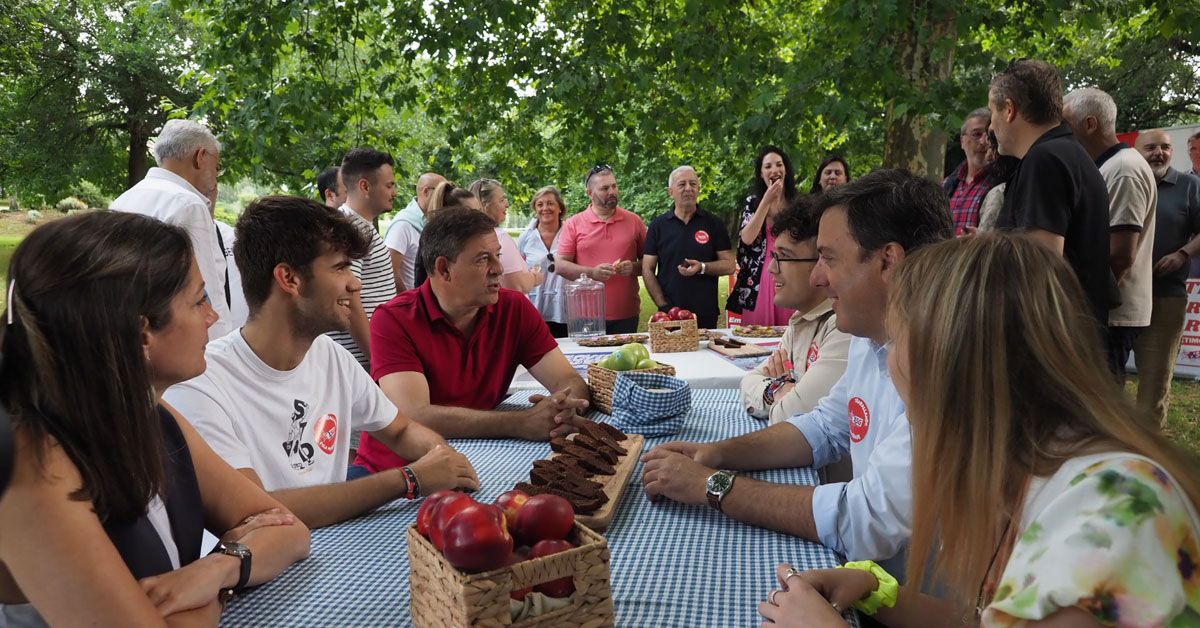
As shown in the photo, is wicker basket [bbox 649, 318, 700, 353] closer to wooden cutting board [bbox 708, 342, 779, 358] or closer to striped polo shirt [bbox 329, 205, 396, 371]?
wooden cutting board [bbox 708, 342, 779, 358]

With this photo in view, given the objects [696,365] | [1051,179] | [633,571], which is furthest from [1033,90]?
[633,571]

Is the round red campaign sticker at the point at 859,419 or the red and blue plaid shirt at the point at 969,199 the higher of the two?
the red and blue plaid shirt at the point at 969,199

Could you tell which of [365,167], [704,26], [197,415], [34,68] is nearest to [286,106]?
[365,167]

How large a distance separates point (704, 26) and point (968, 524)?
6.84 metres

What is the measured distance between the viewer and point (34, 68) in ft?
46.6

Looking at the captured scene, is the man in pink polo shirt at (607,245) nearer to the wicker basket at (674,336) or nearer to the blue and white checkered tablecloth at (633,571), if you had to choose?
the wicker basket at (674,336)

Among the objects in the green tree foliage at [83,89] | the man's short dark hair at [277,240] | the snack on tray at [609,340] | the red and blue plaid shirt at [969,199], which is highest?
the green tree foliage at [83,89]

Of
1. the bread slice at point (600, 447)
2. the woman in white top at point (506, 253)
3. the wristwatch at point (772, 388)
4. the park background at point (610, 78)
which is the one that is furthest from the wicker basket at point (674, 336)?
the bread slice at point (600, 447)

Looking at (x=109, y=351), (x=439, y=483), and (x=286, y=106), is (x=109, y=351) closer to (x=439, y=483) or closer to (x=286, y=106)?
(x=439, y=483)

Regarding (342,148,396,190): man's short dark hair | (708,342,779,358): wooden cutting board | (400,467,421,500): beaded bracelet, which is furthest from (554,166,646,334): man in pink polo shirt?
(400,467,421,500): beaded bracelet

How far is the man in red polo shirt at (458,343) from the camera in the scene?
297 cm

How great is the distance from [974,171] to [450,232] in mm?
3733

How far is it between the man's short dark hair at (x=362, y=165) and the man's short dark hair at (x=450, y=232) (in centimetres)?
204

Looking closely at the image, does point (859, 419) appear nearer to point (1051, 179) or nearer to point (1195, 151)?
point (1051, 179)
